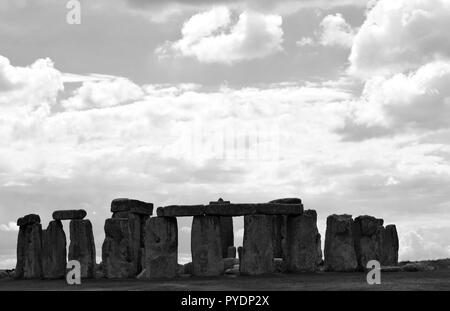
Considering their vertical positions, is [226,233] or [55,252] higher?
[226,233]

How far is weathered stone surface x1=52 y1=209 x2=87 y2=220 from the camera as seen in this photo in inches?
1178

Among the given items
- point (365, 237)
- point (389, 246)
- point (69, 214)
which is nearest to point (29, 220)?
point (69, 214)

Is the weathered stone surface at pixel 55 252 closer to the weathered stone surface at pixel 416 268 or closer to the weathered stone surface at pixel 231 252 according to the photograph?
the weathered stone surface at pixel 231 252

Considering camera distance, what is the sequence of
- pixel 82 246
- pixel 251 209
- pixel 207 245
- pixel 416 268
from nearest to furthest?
pixel 207 245
pixel 251 209
pixel 416 268
pixel 82 246

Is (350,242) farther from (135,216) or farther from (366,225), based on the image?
(135,216)

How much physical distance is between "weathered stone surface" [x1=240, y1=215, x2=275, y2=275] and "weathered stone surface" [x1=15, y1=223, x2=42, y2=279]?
25.2ft

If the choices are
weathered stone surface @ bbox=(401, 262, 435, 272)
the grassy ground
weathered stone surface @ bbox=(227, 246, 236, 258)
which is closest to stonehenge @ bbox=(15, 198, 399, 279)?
the grassy ground

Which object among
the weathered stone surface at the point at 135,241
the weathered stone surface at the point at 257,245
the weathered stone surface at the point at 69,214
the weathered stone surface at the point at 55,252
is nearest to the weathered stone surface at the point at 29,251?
the weathered stone surface at the point at 55,252

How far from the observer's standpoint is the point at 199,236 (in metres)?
28.2

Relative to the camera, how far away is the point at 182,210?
27.9 meters

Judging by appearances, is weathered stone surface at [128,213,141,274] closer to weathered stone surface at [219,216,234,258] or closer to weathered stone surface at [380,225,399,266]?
weathered stone surface at [219,216,234,258]

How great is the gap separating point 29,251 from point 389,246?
1348 cm
